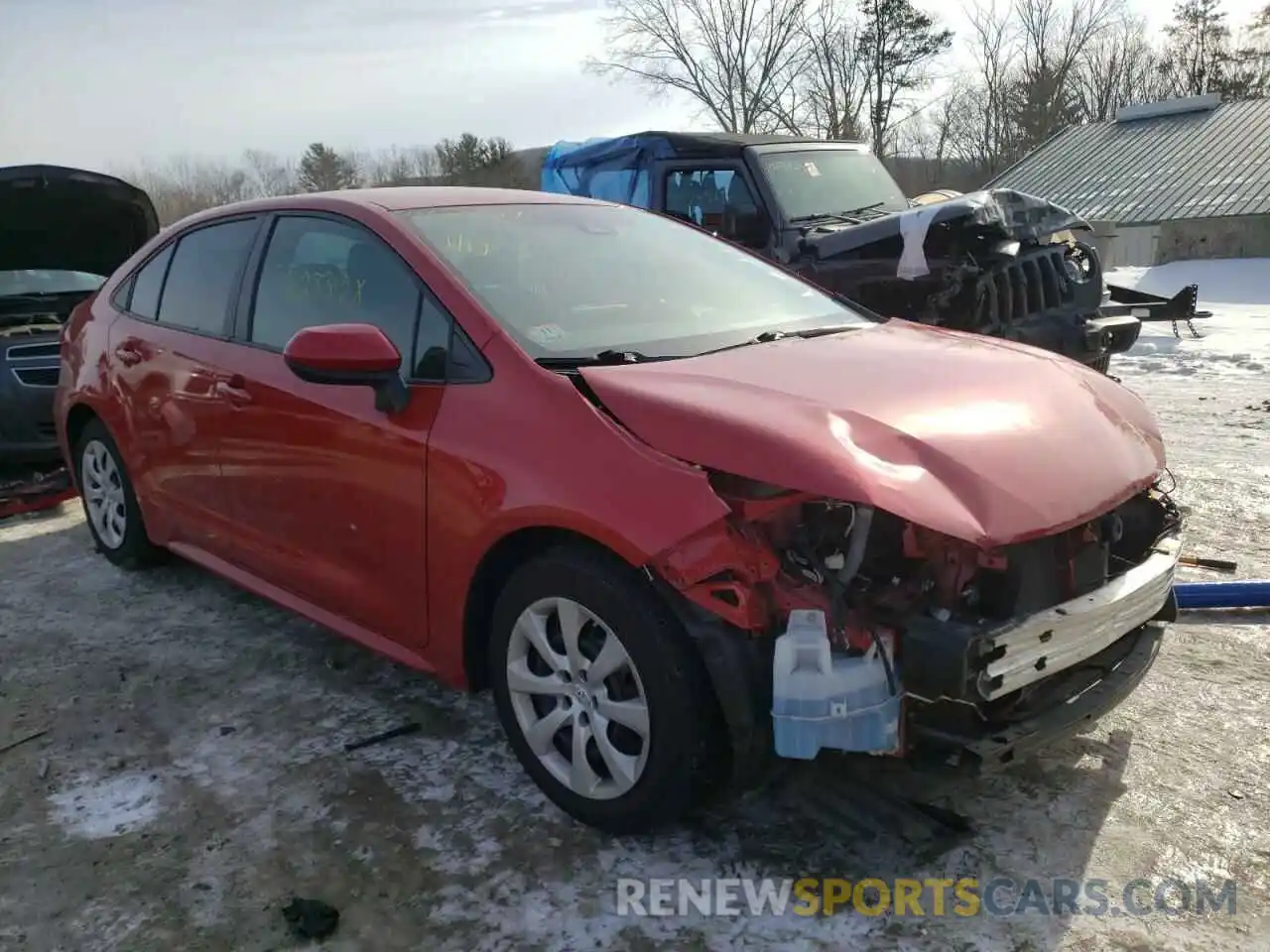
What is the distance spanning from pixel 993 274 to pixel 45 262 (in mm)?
6461

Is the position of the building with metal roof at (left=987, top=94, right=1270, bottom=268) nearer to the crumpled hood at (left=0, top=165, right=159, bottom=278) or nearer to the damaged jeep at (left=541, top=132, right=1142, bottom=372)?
the damaged jeep at (left=541, top=132, right=1142, bottom=372)

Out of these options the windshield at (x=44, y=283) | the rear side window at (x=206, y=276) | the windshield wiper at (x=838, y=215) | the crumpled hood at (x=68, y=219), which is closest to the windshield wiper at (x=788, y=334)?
the rear side window at (x=206, y=276)

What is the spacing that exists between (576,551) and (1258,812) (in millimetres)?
1887

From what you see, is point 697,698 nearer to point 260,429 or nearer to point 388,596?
point 388,596

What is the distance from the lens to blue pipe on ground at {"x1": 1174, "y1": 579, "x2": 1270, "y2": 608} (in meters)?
3.79

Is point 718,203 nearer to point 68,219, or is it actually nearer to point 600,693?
point 68,219

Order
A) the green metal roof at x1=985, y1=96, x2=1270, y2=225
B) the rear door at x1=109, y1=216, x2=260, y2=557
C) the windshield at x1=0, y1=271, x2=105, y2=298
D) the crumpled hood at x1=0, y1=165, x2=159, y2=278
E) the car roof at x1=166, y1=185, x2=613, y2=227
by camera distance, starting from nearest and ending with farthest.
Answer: the car roof at x1=166, y1=185, x2=613, y2=227 < the rear door at x1=109, y1=216, x2=260, y2=557 < the crumpled hood at x1=0, y1=165, x2=159, y2=278 < the windshield at x1=0, y1=271, x2=105, y2=298 < the green metal roof at x1=985, y1=96, x2=1270, y2=225

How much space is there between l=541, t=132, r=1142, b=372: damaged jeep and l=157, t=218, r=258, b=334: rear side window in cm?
276

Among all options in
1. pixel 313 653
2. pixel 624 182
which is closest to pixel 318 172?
pixel 624 182

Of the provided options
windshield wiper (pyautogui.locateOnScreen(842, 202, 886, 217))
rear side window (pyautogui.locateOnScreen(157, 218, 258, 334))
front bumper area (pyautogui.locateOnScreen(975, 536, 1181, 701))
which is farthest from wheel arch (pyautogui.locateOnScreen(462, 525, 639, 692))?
windshield wiper (pyautogui.locateOnScreen(842, 202, 886, 217))

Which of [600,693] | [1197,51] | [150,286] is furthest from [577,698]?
[1197,51]

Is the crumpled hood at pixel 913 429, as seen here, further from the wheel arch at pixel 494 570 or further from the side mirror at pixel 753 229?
the side mirror at pixel 753 229

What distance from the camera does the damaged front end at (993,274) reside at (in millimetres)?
6074

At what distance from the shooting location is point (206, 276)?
399 centimetres
